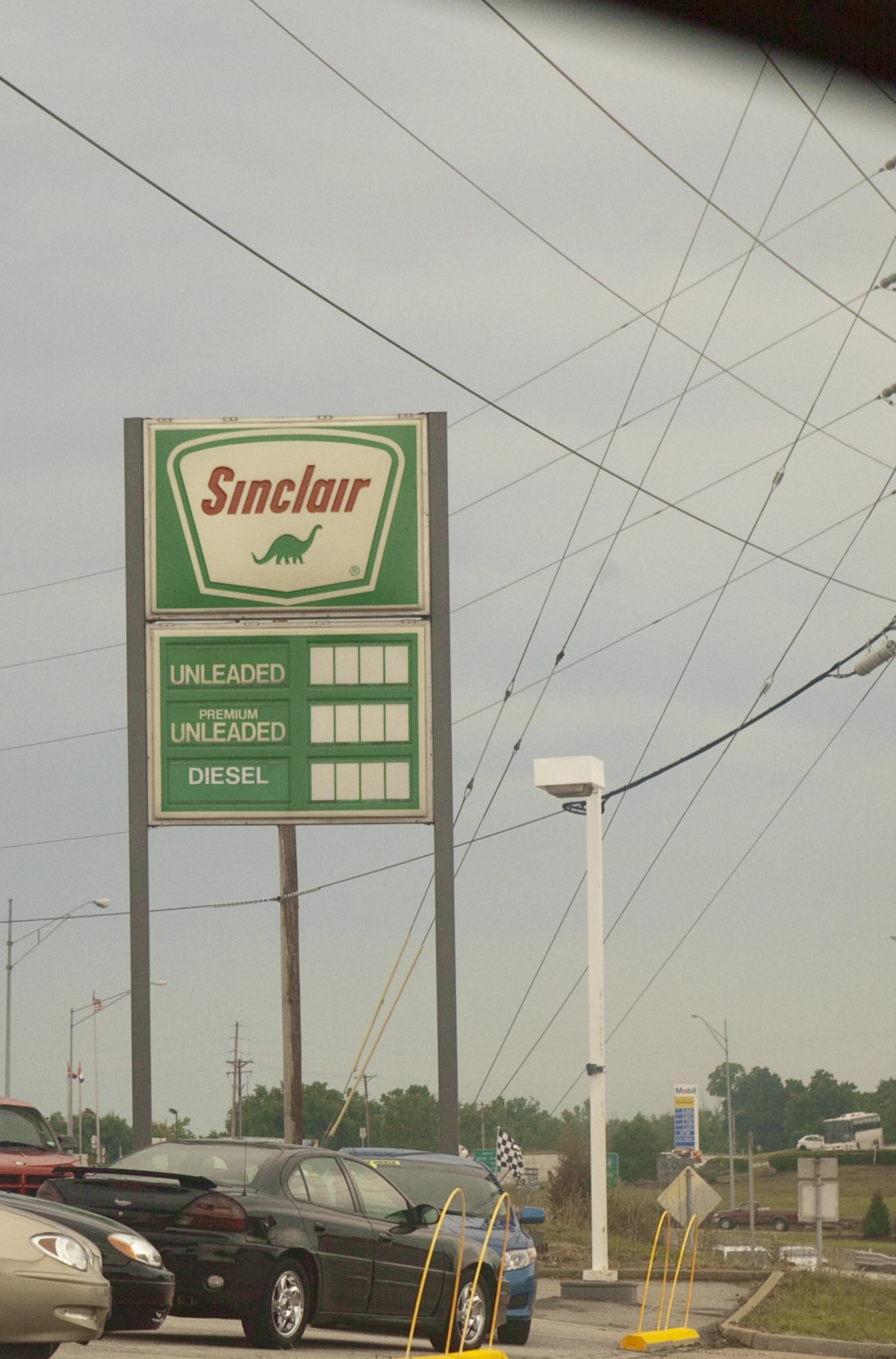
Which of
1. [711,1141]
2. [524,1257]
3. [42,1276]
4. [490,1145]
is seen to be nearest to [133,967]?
[524,1257]

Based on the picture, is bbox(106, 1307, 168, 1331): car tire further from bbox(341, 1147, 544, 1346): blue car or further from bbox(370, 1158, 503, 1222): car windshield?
bbox(370, 1158, 503, 1222): car windshield

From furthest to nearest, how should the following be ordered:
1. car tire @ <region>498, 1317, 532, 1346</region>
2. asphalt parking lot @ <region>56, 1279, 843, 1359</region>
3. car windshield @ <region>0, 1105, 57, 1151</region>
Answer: car windshield @ <region>0, 1105, 57, 1151</region>, car tire @ <region>498, 1317, 532, 1346</region>, asphalt parking lot @ <region>56, 1279, 843, 1359</region>

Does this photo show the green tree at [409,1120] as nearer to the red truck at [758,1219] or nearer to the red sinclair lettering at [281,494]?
the red truck at [758,1219]

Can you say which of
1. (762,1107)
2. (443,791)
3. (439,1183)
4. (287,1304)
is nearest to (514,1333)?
(439,1183)

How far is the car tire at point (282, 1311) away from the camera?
41.9 feet

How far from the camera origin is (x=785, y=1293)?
22328mm

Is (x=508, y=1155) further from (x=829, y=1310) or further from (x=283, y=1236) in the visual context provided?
(x=283, y=1236)

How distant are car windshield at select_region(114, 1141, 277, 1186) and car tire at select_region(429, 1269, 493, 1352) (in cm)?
217

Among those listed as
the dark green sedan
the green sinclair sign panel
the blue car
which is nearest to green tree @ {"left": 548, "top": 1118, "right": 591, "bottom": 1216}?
the green sinclair sign panel

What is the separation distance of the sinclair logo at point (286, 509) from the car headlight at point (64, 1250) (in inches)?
416

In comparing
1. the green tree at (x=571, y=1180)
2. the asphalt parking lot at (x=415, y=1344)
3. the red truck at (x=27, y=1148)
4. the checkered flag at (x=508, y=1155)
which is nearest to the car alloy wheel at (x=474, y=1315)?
the asphalt parking lot at (x=415, y=1344)

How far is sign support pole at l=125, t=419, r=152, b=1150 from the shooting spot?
18.1 m

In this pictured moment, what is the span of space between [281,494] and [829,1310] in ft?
35.9

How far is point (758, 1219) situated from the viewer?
86.9 m
